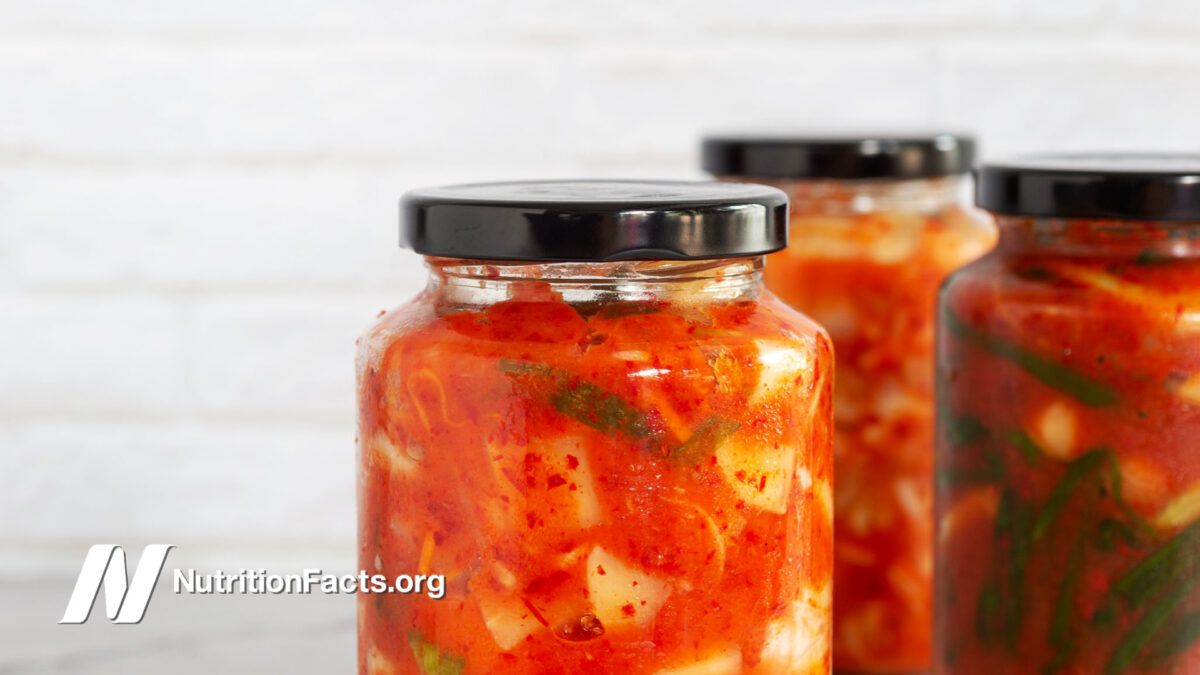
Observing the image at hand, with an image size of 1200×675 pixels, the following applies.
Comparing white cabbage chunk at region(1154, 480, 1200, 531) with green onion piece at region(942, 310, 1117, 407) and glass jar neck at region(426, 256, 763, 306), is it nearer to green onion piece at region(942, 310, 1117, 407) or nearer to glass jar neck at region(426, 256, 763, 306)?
green onion piece at region(942, 310, 1117, 407)

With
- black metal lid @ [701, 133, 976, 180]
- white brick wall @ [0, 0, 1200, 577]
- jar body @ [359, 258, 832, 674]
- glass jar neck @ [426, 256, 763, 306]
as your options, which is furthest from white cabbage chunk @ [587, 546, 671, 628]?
white brick wall @ [0, 0, 1200, 577]

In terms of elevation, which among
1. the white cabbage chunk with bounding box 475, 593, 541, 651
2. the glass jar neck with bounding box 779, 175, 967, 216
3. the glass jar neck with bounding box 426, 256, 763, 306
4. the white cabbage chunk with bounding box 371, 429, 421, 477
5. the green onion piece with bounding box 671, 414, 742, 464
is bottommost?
the white cabbage chunk with bounding box 475, 593, 541, 651

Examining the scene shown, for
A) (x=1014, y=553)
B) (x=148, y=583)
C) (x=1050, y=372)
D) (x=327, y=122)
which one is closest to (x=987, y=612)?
(x=1014, y=553)

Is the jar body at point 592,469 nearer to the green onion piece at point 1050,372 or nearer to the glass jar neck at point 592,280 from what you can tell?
the glass jar neck at point 592,280

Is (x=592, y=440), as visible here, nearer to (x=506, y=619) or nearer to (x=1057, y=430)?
(x=506, y=619)

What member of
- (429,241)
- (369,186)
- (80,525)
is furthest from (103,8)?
(429,241)

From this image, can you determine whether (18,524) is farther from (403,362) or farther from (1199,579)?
(1199,579)

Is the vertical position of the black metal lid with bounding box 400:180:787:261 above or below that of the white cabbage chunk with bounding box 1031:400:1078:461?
above
